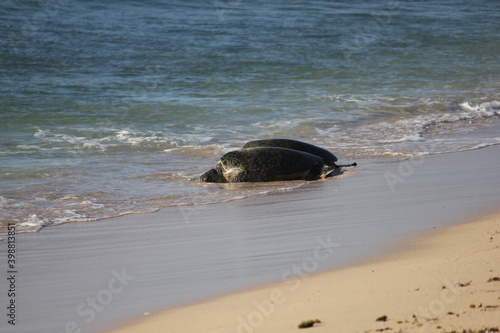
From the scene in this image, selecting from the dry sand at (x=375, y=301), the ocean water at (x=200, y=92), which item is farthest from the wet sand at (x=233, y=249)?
the ocean water at (x=200, y=92)

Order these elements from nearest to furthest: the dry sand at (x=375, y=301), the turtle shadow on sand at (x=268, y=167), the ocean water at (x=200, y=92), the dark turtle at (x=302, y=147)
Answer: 1. the dry sand at (x=375, y=301)
2. the turtle shadow on sand at (x=268, y=167)
3. the ocean water at (x=200, y=92)
4. the dark turtle at (x=302, y=147)

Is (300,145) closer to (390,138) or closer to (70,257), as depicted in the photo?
(390,138)

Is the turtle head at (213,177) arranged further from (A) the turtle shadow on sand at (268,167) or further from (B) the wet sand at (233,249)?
(B) the wet sand at (233,249)

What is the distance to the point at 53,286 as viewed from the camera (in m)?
4.65

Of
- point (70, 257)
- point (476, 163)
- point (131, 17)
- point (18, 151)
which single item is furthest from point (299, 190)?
point (131, 17)

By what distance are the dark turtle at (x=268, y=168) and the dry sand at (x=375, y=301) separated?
3617 millimetres

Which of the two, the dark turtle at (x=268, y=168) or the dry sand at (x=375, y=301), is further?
the dark turtle at (x=268, y=168)

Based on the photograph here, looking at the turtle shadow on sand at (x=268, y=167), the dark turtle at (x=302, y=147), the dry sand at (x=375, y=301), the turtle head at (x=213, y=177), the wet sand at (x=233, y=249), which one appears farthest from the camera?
the dark turtle at (x=302, y=147)

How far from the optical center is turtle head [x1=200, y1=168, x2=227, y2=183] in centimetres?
812

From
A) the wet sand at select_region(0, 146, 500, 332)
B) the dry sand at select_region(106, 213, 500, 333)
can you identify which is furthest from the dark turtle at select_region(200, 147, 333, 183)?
the dry sand at select_region(106, 213, 500, 333)

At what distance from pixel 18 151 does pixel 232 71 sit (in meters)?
8.49

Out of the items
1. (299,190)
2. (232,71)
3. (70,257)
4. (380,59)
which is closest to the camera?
(70,257)

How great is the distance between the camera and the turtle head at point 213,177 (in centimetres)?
812

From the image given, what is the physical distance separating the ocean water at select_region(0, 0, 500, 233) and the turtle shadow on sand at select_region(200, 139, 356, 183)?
0.85 ft
